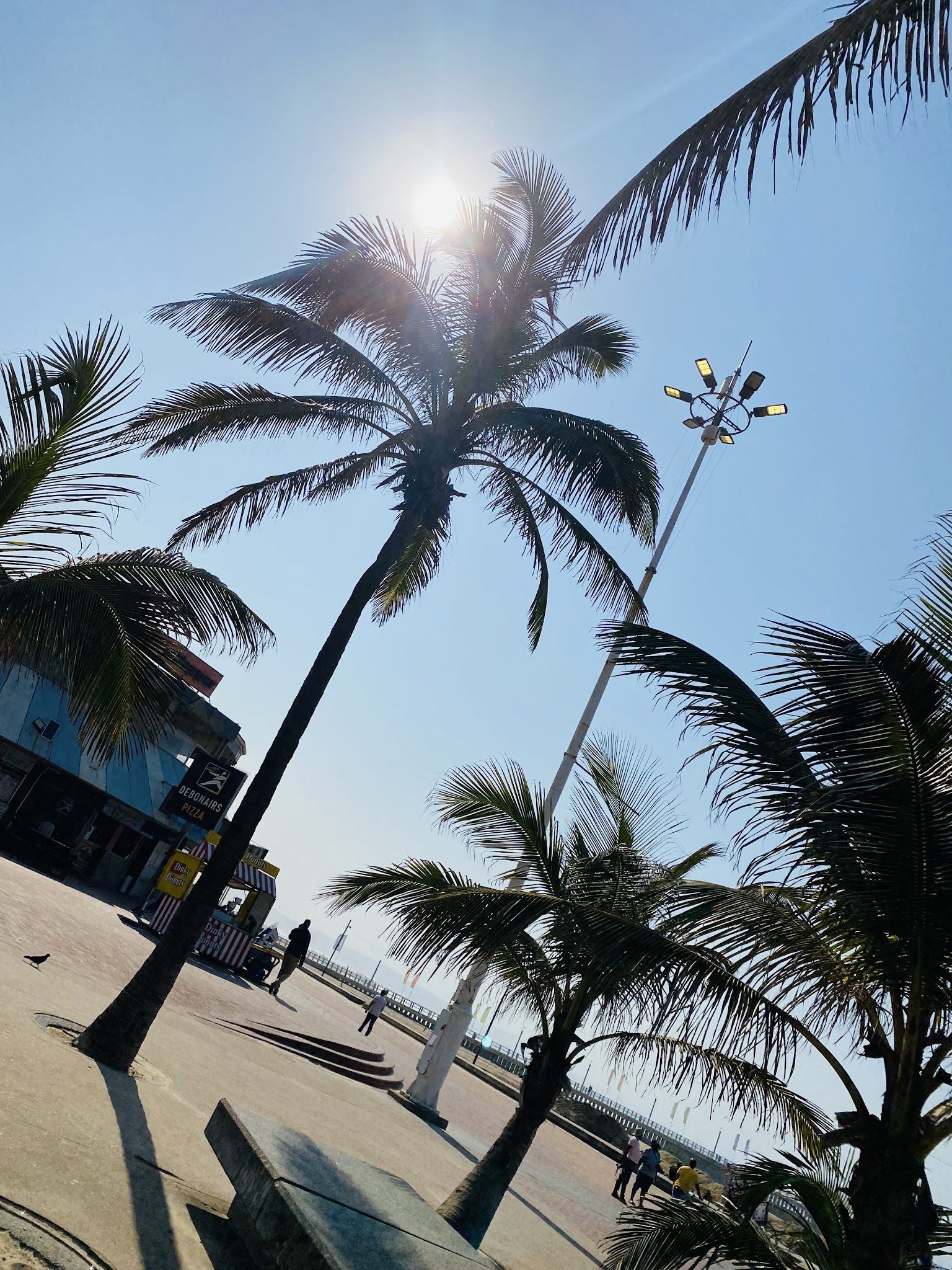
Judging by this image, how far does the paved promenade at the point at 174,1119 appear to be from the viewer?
181 inches

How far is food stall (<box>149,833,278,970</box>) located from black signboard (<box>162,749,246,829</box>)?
0.91 meters

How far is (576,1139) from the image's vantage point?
22797 millimetres

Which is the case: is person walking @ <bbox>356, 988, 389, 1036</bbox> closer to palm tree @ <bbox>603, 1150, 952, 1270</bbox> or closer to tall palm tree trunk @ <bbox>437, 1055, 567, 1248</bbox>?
tall palm tree trunk @ <bbox>437, 1055, 567, 1248</bbox>

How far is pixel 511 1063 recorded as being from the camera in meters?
34.1

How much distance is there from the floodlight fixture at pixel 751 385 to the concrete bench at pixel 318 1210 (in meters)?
15.6

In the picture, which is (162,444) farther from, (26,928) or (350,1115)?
(350,1115)

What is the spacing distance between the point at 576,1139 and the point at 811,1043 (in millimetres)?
20237

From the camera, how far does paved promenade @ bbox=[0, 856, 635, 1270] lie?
4.59 meters

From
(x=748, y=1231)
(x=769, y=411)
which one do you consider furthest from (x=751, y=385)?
(x=748, y=1231)

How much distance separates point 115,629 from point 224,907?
78.4ft

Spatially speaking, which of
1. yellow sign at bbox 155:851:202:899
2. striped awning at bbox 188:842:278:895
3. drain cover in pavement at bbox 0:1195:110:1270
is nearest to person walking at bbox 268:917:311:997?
striped awning at bbox 188:842:278:895

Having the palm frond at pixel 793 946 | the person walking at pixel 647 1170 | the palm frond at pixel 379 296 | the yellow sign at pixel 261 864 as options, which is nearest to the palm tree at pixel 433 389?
the palm frond at pixel 379 296

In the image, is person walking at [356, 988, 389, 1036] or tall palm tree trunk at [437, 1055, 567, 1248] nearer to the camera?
tall palm tree trunk at [437, 1055, 567, 1248]

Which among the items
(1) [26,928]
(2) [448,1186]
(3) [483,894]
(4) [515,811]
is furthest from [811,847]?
(1) [26,928]
